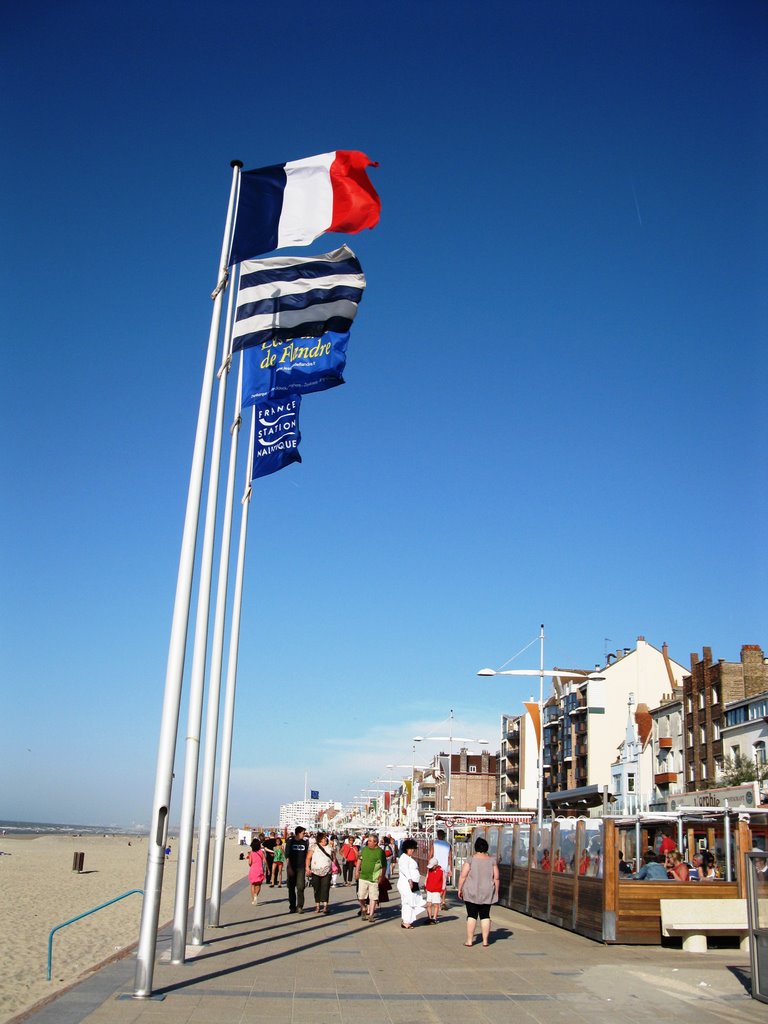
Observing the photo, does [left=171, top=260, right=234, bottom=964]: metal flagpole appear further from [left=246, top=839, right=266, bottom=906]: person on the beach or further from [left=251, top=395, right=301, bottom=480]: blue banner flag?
[left=246, top=839, right=266, bottom=906]: person on the beach

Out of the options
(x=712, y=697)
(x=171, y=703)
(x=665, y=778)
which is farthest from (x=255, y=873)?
(x=665, y=778)

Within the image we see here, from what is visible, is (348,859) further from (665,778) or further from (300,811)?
(300,811)

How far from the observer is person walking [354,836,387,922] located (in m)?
17.1

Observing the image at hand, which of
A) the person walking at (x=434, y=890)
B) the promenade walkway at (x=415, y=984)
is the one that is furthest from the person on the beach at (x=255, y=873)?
the promenade walkway at (x=415, y=984)

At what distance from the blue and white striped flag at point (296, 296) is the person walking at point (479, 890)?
7888 millimetres

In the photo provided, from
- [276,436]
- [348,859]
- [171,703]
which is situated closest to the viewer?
[171,703]

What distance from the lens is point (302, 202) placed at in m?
12.4

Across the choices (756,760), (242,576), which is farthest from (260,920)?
(756,760)

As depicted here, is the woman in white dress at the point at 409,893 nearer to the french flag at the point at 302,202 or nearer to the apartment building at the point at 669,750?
the french flag at the point at 302,202

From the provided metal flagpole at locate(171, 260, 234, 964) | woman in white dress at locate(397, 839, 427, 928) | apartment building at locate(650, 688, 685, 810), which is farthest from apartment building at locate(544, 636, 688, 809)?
metal flagpole at locate(171, 260, 234, 964)

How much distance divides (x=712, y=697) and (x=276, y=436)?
42234mm

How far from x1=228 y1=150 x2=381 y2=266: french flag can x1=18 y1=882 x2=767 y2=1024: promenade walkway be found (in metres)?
8.27

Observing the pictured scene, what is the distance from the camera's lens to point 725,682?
50812 millimetres

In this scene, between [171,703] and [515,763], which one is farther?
[515,763]
